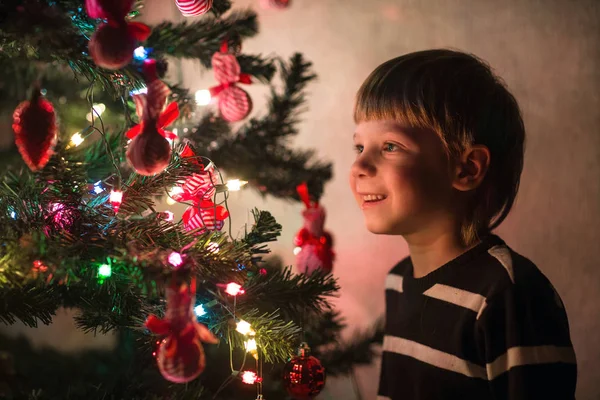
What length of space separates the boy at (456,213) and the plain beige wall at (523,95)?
0.38 metres

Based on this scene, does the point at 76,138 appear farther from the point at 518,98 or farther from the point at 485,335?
the point at 518,98

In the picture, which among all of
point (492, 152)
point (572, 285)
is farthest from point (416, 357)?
point (572, 285)

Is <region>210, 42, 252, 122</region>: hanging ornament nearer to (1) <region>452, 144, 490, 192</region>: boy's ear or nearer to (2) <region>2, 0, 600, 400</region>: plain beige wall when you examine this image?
(2) <region>2, 0, 600, 400</region>: plain beige wall

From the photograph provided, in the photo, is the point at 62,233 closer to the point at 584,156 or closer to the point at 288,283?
the point at 288,283

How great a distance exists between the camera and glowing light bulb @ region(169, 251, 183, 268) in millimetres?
496

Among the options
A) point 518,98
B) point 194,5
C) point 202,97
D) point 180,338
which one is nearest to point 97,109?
point 202,97

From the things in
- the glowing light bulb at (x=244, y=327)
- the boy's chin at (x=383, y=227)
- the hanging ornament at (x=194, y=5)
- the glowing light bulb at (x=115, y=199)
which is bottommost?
the glowing light bulb at (x=244, y=327)

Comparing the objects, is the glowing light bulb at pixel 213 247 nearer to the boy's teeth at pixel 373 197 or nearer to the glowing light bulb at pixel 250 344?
the glowing light bulb at pixel 250 344

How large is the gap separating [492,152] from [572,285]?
522mm

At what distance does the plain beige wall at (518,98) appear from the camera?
108cm

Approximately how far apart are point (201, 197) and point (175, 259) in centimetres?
19

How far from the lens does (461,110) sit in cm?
73

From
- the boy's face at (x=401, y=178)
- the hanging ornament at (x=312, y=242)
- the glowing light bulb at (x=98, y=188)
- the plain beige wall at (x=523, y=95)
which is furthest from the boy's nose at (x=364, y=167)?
the plain beige wall at (x=523, y=95)

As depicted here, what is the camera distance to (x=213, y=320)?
67 centimetres
